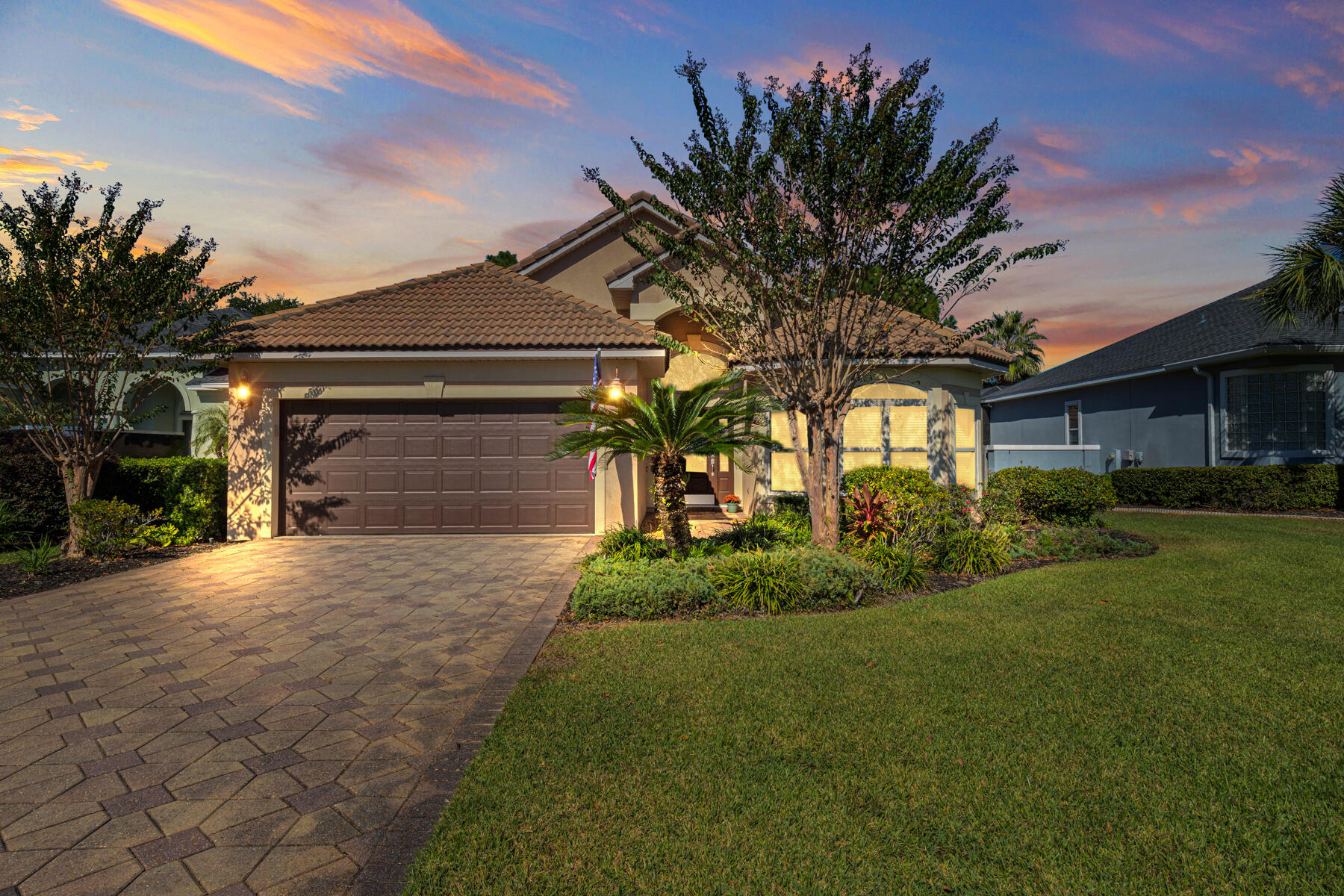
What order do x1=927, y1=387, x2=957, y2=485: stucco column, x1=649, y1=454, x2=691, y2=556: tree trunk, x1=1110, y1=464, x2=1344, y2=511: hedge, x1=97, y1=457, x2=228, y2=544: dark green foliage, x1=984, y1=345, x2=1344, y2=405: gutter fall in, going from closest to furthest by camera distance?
x1=649, y1=454, x2=691, y2=556: tree trunk, x1=97, y1=457, x2=228, y2=544: dark green foliage, x1=927, y1=387, x2=957, y2=485: stucco column, x1=1110, y1=464, x2=1344, y2=511: hedge, x1=984, y1=345, x2=1344, y2=405: gutter

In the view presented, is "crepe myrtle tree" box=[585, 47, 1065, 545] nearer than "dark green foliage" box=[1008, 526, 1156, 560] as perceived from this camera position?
Yes

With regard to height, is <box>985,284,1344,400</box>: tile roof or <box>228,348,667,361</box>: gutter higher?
<box>985,284,1344,400</box>: tile roof

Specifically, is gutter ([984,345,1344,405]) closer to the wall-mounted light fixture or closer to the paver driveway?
the paver driveway

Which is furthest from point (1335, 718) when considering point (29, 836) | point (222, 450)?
point (222, 450)

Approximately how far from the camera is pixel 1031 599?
688 cm

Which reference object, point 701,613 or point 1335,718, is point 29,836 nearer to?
point 701,613

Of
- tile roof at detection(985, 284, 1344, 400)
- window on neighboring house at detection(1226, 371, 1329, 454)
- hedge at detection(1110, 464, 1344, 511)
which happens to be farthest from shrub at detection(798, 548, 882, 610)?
window on neighboring house at detection(1226, 371, 1329, 454)

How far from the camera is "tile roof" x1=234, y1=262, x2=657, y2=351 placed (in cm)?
1166

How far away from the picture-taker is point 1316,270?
13.0 metres

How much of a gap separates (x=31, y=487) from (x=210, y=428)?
7062mm

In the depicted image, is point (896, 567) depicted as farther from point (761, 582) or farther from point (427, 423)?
point (427, 423)

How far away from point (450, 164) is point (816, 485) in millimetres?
8458

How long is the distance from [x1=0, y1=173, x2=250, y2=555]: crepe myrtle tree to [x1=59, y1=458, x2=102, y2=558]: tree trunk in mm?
15

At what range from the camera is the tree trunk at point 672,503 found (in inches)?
320
